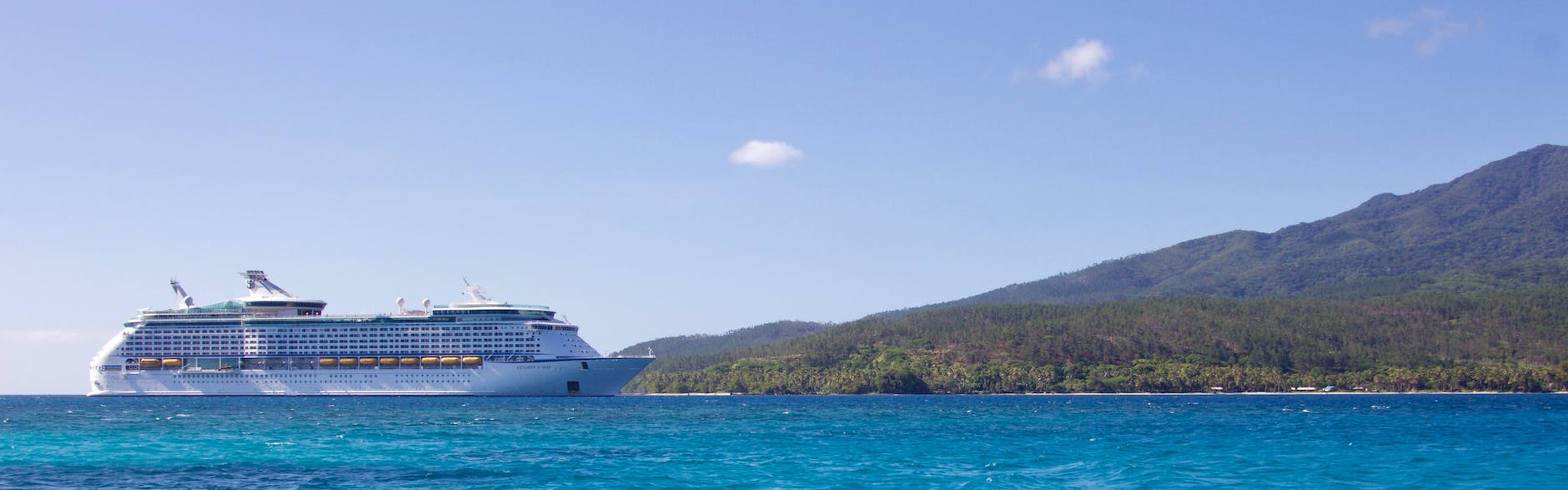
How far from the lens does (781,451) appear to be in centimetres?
5528

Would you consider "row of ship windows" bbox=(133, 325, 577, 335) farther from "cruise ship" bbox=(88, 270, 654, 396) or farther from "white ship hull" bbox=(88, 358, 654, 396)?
"white ship hull" bbox=(88, 358, 654, 396)

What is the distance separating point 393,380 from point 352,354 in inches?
274

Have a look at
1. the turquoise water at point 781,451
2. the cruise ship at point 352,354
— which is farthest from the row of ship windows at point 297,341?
the turquoise water at point 781,451

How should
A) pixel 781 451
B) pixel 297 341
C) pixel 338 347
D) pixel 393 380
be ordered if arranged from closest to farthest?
pixel 781 451 < pixel 393 380 < pixel 338 347 < pixel 297 341

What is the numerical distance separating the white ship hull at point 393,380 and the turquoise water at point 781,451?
4670 cm

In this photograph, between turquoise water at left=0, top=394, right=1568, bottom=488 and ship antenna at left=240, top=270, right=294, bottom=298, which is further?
ship antenna at left=240, top=270, right=294, bottom=298

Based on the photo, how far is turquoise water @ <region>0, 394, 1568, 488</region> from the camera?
43.6m

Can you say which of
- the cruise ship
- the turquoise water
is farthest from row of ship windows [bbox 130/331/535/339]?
the turquoise water

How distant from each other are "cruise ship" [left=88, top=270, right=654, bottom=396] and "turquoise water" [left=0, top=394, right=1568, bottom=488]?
158 feet

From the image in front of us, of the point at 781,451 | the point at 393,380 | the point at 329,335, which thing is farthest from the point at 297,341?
the point at 781,451

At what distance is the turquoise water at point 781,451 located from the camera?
43.6 m

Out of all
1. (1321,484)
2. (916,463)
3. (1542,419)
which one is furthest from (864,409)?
(1321,484)

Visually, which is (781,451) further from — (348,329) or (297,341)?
(297,341)

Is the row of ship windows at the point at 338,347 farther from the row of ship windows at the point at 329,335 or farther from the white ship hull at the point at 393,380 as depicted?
the white ship hull at the point at 393,380
